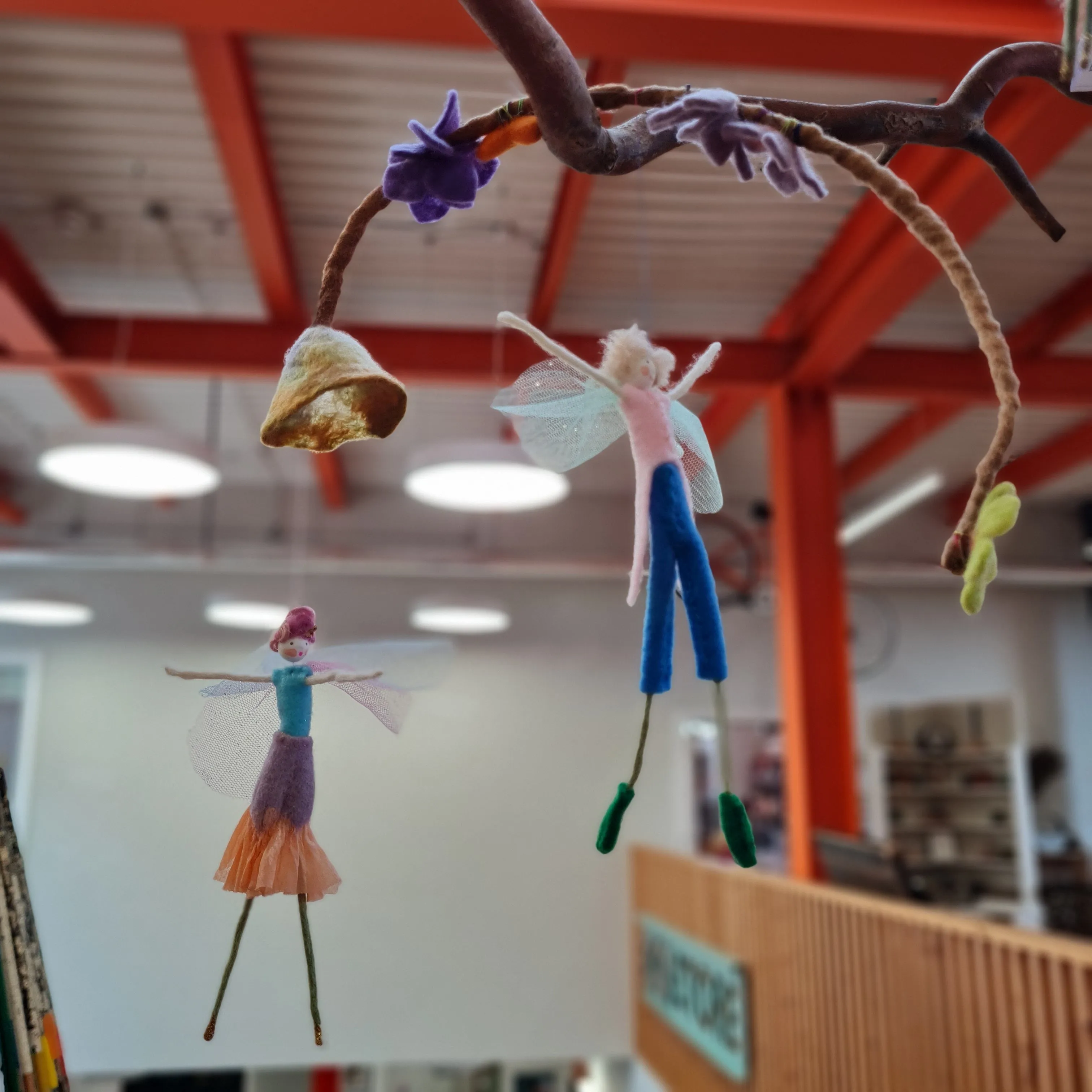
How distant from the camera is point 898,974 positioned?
10.2 ft

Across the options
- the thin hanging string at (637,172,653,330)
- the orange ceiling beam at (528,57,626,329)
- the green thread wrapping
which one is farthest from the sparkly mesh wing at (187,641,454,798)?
the thin hanging string at (637,172,653,330)

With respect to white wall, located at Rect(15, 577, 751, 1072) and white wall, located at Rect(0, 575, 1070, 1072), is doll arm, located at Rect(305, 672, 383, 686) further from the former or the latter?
white wall, located at Rect(0, 575, 1070, 1072)

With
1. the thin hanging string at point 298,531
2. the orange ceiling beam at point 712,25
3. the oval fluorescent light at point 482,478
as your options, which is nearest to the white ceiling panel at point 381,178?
the orange ceiling beam at point 712,25

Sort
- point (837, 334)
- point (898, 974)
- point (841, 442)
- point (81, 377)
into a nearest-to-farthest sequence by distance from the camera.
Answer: point (898, 974), point (837, 334), point (81, 377), point (841, 442)

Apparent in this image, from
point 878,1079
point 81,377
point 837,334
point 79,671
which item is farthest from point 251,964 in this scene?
point 837,334

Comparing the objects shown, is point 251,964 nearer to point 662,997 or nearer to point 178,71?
point 662,997

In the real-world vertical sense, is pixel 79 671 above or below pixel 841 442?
below

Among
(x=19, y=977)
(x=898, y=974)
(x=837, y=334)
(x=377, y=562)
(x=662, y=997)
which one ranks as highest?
(x=837, y=334)

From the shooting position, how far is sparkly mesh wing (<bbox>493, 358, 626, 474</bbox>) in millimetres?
695

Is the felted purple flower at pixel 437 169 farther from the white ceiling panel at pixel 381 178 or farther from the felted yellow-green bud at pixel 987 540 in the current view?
the white ceiling panel at pixel 381 178

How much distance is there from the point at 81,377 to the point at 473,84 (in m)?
3.50

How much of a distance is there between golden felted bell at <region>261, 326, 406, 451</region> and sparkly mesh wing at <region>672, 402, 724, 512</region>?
200 mm

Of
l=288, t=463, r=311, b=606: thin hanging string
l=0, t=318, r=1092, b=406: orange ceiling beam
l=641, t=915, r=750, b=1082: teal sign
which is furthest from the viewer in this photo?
l=288, t=463, r=311, b=606: thin hanging string

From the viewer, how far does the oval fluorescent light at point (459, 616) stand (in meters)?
5.66
